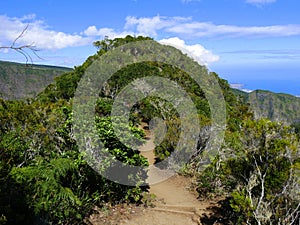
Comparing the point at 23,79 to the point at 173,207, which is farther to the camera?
the point at 23,79

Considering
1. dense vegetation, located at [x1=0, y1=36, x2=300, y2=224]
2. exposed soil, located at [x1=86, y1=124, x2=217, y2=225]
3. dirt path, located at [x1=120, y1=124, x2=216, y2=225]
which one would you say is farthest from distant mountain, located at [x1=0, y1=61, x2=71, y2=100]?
dense vegetation, located at [x1=0, y1=36, x2=300, y2=224]

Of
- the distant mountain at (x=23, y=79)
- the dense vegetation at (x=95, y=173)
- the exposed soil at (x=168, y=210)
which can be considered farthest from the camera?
the distant mountain at (x=23, y=79)

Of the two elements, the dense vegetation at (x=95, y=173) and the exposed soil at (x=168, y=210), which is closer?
the dense vegetation at (x=95, y=173)

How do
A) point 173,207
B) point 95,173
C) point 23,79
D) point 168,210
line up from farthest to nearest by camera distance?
point 23,79 < point 173,207 < point 168,210 < point 95,173

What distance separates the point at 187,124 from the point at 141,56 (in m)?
21.2

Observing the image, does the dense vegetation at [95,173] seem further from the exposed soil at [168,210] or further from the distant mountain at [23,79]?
the distant mountain at [23,79]

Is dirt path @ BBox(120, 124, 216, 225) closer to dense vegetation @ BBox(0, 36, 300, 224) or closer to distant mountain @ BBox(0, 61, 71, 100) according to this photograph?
dense vegetation @ BBox(0, 36, 300, 224)

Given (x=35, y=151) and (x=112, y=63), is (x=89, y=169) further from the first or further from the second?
(x=112, y=63)

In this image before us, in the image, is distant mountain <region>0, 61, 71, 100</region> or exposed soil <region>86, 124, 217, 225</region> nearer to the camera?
exposed soil <region>86, 124, 217, 225</region>

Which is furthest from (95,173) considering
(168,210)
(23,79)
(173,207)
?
(23,79)

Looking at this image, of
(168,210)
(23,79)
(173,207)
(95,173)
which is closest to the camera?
(95,173)

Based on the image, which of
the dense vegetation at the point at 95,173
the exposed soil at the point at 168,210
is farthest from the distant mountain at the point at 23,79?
the dense vegetation at the point at 95,173

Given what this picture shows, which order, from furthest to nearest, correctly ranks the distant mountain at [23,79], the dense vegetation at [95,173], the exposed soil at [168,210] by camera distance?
1. the distant mountain at [23,79]
2. the exposed soil at [168,210]
3. the dense vegetation at [95,173]

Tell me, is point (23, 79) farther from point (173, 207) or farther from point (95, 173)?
point (173, 207)
